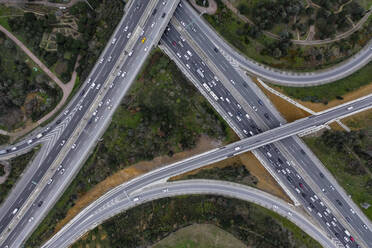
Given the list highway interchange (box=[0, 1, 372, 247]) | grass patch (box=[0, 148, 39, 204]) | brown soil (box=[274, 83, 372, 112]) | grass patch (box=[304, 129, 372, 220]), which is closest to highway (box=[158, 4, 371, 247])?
highway interchange (box=[0, 1, 372, 247])

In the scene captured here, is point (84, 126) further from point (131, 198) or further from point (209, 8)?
point (209, 8)

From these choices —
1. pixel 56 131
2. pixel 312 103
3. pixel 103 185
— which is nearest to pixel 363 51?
pixel 312 103

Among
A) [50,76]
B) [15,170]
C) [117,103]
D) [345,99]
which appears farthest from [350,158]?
[15,170]

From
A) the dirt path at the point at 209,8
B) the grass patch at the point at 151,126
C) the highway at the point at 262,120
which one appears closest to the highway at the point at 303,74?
the dirt path at the point at 209,8

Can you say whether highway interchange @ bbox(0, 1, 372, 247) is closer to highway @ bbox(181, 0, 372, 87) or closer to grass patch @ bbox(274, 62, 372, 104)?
highway @ bbox(181, 0, 372, 87)

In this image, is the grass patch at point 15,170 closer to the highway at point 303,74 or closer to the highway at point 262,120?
the highway at point 262,120

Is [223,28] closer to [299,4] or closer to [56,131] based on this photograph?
[299,4]
